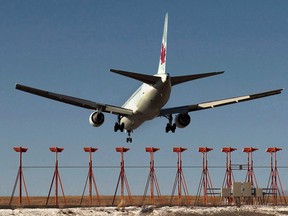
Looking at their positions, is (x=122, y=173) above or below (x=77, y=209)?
above

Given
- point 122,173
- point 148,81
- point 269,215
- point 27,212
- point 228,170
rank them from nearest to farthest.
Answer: point 27,212, point 269,215, point 148,81, point 122,173, point 228,170

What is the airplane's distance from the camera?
7431cm

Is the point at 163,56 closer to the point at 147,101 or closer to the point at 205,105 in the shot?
the point at 205,105

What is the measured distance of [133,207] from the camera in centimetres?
6594

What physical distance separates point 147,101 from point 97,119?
746 cm

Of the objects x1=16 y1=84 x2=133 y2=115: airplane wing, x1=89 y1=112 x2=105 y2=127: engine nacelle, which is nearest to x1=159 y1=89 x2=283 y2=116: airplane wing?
x1=16 y1=84 x2=133 y2=115: airplane wing

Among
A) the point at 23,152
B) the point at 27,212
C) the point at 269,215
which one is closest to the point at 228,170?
the point at 269,215

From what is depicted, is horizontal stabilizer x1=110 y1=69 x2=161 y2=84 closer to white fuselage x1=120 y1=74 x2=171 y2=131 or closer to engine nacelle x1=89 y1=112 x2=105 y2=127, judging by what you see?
white fuselage x1=120 y1=74 x2=171 y2=131

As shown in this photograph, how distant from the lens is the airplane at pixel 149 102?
74.3 metres

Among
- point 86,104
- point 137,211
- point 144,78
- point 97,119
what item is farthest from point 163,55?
point 137,211

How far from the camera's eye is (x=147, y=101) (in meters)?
76.2

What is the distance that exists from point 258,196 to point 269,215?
19834 millimetres

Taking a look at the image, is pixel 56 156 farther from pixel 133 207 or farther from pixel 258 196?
pixel 258 196

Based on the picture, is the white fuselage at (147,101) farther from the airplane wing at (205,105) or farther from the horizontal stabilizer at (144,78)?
the airplane wing at (205,105)
